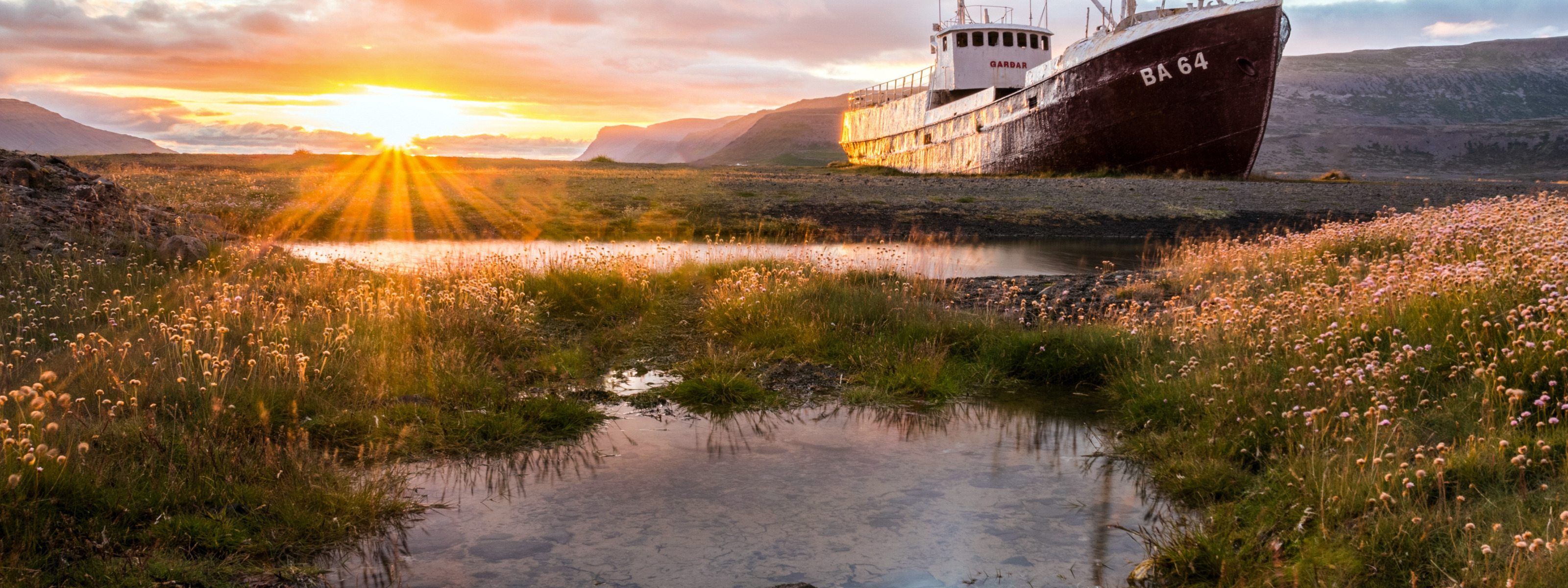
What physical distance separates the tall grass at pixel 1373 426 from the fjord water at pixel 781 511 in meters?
0.47

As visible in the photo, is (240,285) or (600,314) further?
(600,314)

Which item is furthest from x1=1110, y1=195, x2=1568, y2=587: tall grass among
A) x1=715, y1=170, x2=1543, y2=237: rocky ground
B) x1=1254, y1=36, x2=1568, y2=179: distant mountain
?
x1=1254, y1=36, x2=1568, y2=179: distant mountain

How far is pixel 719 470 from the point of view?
6.28 meters

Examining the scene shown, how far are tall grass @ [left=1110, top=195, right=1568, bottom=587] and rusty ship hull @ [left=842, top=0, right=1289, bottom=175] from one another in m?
25.2

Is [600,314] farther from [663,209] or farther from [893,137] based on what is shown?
[893,137]

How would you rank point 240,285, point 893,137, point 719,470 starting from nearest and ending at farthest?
point 719,470, point 240,285, point 893,137

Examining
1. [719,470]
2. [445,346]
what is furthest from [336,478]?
[445,346]

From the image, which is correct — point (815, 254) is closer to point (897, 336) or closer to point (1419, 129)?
point (897, 336)

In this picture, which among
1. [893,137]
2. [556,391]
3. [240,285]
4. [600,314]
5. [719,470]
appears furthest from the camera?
[893,137]

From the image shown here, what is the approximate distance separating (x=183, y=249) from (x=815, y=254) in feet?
34.5

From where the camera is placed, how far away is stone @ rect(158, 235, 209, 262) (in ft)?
40.4

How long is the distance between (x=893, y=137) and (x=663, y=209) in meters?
30.6

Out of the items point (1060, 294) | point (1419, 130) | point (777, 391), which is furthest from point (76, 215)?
point (1419, 130)

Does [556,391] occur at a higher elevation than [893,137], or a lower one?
lower
